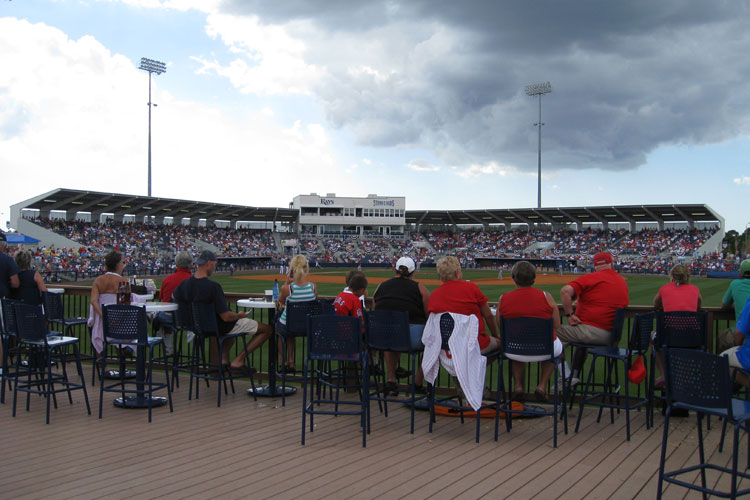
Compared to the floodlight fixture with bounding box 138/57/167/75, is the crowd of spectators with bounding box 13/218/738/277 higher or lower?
lower

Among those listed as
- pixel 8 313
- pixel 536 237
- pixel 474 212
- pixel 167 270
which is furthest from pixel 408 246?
pixel 8 313

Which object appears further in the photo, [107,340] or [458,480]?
[107,340]

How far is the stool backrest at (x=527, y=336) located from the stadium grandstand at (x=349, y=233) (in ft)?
122

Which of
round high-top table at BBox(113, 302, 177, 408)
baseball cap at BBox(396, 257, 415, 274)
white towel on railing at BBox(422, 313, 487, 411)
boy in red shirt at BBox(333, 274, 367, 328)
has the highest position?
baseball cap at BBox(396, 257, 415, 274)

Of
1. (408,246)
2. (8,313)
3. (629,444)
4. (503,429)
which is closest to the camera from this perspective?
(629,444)

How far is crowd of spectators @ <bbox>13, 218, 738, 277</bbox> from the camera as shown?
47.1m

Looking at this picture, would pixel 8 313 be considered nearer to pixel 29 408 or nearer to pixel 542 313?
pixel 29 408

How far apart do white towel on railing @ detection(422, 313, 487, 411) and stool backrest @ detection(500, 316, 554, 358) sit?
0.30 meters

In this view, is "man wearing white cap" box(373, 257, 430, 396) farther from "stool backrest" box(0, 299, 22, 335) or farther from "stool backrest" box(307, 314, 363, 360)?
"stool backrest" box(0, 299, 22, 335)

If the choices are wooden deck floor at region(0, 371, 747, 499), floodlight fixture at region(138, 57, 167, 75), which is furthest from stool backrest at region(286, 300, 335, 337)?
floodlight fixture at region(138, 57, 167, 75)

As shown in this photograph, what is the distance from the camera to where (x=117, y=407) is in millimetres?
6523

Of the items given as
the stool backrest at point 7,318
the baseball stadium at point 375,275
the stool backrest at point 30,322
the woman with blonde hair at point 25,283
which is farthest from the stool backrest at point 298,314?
the woman with blonde hair at point 25,283

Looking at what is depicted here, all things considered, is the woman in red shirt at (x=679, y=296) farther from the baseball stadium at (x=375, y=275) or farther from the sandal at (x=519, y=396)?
the sandal at (x=519, y=396)

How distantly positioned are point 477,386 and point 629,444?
5.05 feet
